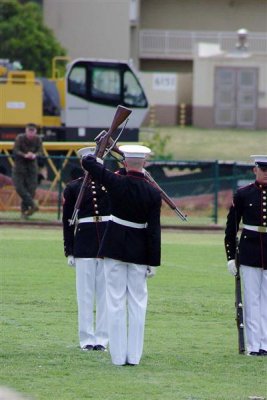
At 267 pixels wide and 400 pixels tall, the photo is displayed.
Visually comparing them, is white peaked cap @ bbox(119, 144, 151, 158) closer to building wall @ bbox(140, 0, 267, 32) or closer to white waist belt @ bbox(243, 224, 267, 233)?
white waist belt @ bbox(243, 224, 267, 233)

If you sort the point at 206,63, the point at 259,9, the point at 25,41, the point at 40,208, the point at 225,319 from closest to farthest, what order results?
the point at 225,319, the point at 40,208, the point at 25,41, the point at 206,63, the point at 259,9

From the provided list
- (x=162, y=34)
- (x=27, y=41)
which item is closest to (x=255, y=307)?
(x=27, y=41)

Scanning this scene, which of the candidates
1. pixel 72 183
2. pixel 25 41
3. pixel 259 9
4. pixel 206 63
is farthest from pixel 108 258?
pixel 259 9

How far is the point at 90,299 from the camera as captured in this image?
1199cm

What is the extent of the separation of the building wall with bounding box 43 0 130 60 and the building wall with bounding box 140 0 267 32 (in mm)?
3467

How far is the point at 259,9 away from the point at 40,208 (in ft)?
120

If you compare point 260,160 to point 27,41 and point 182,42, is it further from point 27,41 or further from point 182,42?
point 182,42

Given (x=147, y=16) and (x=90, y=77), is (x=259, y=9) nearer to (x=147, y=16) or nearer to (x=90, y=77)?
(x=147, y=16)

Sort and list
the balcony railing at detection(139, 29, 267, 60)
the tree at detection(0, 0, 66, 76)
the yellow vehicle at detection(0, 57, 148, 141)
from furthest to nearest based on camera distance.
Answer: the balcony railing at detection(139, 29, 267, 60) → the tree at detection(0, 0, 66, 76) → the yellow vehicle at detection(0, 57, 148, 141)

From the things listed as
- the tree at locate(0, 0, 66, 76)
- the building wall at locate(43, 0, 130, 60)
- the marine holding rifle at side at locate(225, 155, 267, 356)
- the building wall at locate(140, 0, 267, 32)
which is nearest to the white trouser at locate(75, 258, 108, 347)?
the marine holding rifle at side at locate(225, 155, 267, 356)

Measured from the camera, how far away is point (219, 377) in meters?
10.7

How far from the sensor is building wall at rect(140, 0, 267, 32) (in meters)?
62.1

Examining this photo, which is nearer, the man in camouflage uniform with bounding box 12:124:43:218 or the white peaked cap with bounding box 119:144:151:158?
the white peaked cap with bounding box 119:144:151:158

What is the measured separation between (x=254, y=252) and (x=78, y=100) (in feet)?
75.7
